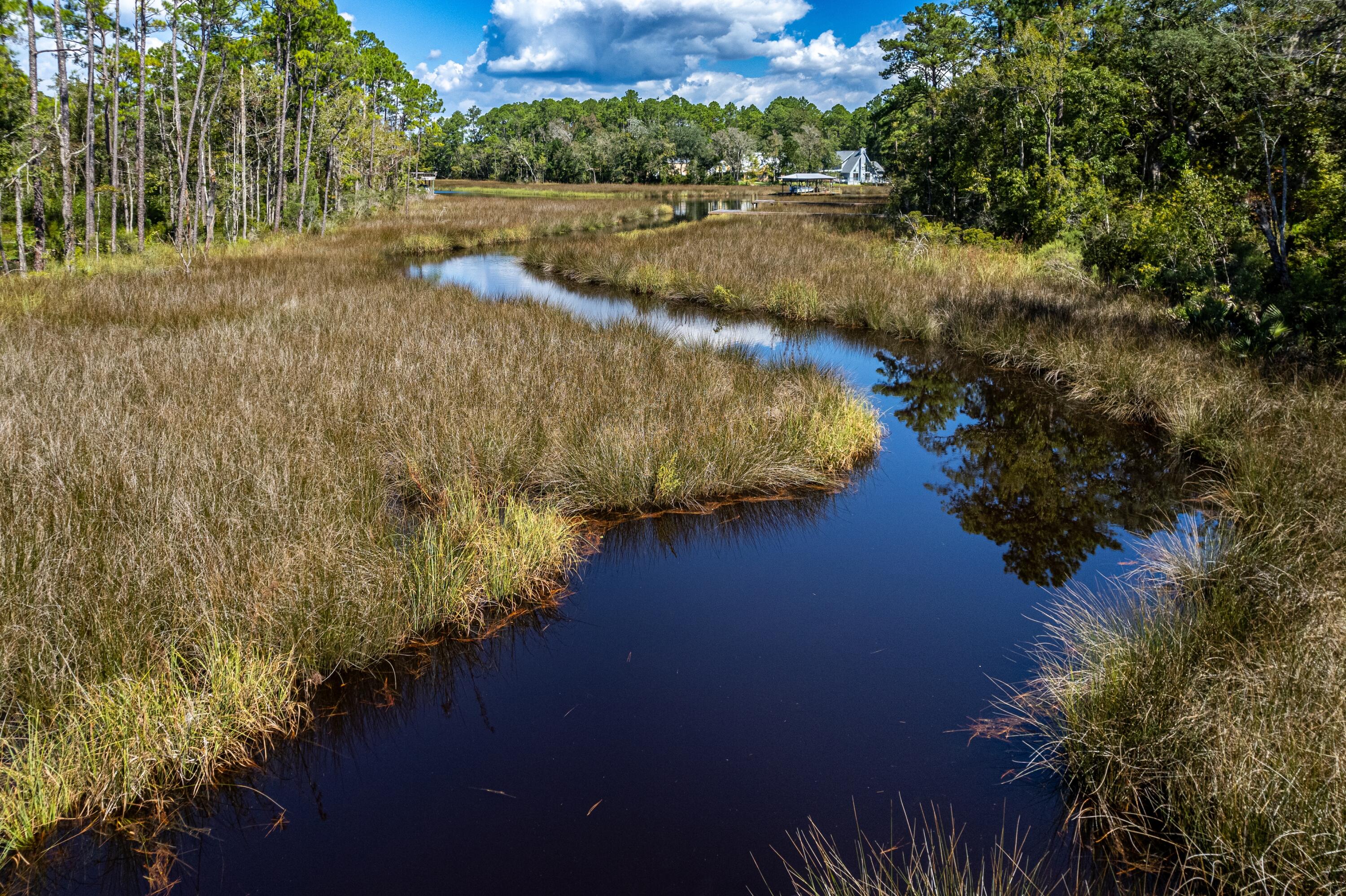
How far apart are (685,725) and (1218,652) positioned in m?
2.53

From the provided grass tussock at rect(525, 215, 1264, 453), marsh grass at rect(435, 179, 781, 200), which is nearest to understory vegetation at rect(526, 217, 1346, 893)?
grass tussock at rect(525, 215, 1264, 453)

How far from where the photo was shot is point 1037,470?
6.95 meters

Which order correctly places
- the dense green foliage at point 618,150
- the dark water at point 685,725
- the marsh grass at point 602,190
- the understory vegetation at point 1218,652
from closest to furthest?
the understory vegetation at point 1218,652 → the dark water at point 685,725 → the marsh grass at point 602,190 → the dense green foliage at point 618,150

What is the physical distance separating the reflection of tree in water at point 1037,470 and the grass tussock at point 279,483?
4.01 feet

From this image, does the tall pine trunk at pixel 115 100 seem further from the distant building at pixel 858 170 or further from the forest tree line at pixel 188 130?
the distant building at pixel 858 170

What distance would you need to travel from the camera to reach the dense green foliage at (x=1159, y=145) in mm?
6887

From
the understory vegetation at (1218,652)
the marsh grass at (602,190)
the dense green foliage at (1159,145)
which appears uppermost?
the marsh grass at (602,190)

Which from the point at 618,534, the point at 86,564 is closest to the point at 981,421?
the point at 618,534

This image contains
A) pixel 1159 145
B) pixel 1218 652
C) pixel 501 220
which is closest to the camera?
pixel 1218 652

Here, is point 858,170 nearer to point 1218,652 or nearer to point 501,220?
point 501,220

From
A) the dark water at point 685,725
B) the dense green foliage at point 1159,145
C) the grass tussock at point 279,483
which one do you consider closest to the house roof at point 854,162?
the dense green foliage at point 1159,145

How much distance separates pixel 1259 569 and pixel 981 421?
4.53 meters

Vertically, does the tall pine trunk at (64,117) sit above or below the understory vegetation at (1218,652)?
above

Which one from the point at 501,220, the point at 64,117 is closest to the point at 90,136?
the point at 64,117
